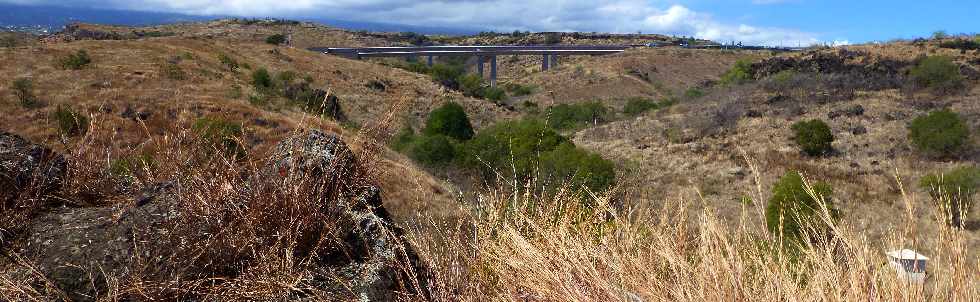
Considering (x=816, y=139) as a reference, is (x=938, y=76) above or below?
above

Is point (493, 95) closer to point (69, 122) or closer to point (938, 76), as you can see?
point (938, 76)

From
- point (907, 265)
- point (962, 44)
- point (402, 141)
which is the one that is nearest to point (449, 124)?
point (402, 141)

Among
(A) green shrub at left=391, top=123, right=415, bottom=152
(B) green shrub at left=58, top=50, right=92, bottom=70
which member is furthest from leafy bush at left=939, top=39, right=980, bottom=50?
(B) green shrub at left=58, top=50, right=92, bottom=70

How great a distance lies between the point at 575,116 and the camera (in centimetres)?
3697

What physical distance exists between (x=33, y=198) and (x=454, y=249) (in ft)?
7.38

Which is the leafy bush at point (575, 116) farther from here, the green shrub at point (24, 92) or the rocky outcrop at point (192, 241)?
the rocky outcrop at point (192, 241)

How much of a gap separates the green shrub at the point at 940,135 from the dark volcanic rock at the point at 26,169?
2427 cm

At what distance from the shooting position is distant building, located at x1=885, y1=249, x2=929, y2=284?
6.23ft

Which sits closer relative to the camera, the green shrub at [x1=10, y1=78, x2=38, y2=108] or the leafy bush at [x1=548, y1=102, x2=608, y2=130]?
the green shrub at [x1=10, y1=78, x2=38, y2=108]

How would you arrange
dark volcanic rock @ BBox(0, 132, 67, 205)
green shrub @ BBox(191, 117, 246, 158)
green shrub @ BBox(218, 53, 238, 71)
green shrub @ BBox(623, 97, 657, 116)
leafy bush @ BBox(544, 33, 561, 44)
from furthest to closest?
1. leafy bush @ BBox(544, 33, 561, 44)
2. green shrub @ BBox(623, 97, 657, 116)
3. green shrub @ BBox(218, 53, 238, 71)
4. green shrub @ BBox(191, 117, 246, 158)
5. dark volcanic rock @ BBox(0, 132, 67, 205)

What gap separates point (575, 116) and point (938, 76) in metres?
19.8

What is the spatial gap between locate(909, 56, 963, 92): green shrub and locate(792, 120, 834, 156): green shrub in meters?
14.7

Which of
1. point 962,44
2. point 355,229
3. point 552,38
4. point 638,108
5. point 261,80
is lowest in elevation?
point 638,108

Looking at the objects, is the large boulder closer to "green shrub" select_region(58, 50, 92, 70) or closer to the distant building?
the distant building
